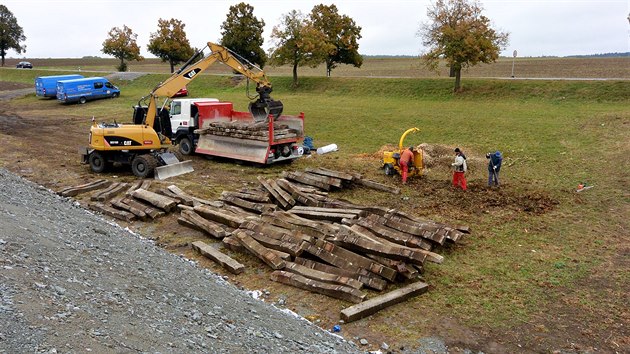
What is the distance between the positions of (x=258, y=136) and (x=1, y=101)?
4012 cm

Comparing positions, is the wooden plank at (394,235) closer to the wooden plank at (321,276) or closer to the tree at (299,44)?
the wooden plank at (321,276)

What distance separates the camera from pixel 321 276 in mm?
9008

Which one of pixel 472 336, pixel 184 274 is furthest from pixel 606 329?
pixel 184 274

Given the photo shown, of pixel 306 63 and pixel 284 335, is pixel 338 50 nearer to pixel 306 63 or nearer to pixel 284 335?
pixel 306 63

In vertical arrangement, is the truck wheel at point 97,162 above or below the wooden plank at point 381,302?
above

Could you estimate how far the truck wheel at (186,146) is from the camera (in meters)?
20.3

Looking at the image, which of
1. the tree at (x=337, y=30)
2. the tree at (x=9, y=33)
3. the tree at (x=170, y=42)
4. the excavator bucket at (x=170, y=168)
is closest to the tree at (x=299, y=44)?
the tree at (x=337, y=30)

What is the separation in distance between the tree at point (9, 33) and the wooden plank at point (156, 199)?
79891mm

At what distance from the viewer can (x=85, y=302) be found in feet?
20.7

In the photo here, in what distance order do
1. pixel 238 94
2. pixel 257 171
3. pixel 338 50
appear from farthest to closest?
1. pixel 338 50
2. pixel 238 94
3. pixel 257 171

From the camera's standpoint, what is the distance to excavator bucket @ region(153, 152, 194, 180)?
1672 cm

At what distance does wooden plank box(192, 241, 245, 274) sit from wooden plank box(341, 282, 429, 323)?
8.67 ft

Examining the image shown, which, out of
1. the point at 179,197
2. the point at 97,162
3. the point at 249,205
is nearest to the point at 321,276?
the point at 249,205

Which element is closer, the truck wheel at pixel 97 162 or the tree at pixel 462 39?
the truck wheel at pixel 97 162
